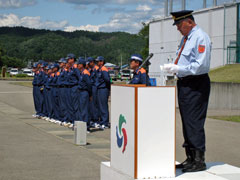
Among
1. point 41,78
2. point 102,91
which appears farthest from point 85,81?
point 41,78

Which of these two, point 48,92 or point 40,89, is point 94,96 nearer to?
point 48,92

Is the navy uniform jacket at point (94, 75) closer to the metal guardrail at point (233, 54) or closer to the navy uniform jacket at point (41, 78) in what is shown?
the navy uniform jacket at point (41, 78)

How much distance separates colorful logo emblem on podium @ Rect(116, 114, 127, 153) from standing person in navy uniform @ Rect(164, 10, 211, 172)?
70 centimetres

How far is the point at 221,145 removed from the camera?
11086 mm

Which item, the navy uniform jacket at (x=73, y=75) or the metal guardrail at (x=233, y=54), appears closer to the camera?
the navy uniform jacket at (x=73, y=75)

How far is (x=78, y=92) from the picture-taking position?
14.6 m

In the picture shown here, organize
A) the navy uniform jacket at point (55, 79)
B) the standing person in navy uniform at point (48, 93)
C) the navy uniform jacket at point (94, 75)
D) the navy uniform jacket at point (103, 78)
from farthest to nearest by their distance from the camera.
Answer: the standing person in navy uniform at point (48, 93), the navy uniform jacket at point (55, 79), the navy uniform jacket at point (94, 75), the navy uniform jacket at point (103, 78)

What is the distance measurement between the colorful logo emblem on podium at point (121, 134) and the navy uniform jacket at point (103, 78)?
9401 mm

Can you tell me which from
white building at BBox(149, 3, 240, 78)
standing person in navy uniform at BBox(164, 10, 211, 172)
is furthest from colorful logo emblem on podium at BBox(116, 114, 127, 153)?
white building at BBox(149, 3, 240, 78)

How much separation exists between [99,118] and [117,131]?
1013 cm

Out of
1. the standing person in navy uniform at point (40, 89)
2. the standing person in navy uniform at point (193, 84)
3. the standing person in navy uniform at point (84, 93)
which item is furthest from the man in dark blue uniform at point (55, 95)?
the standing person in navy uniform at point (193, 84)

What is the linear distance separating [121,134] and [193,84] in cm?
97

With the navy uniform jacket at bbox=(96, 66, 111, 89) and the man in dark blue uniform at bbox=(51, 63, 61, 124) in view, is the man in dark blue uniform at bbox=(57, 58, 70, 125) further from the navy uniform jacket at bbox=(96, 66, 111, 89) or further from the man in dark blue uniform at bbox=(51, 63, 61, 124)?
the navy uniform jacket at bbox=(96, 66, 111, 89)

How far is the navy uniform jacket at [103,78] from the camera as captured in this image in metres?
14.9
